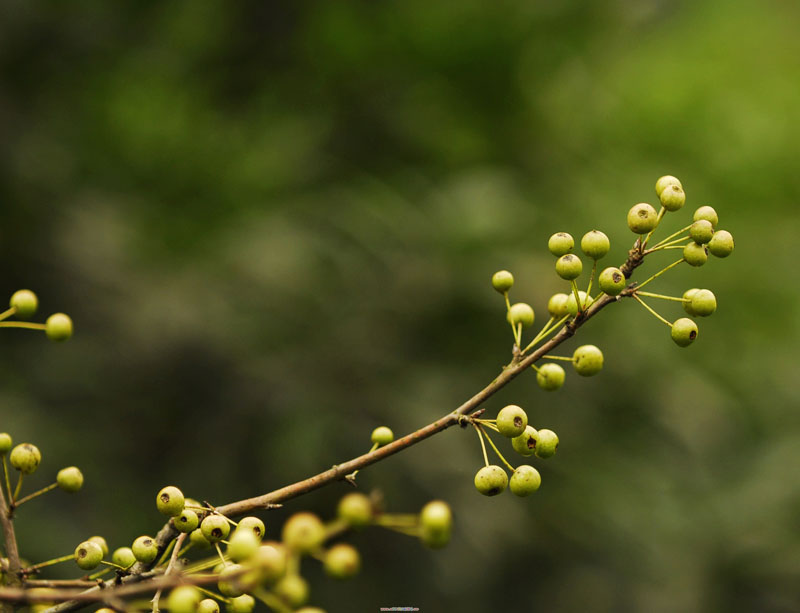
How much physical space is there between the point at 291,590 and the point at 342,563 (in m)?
0.03

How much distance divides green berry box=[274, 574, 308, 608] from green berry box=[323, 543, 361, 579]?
0.06 ft

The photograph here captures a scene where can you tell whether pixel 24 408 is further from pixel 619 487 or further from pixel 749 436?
pixel 749 436

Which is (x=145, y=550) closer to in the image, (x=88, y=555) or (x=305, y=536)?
(x=88, y=555)

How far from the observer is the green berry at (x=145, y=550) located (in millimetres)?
672

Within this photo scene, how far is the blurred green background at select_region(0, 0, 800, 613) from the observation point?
6.86ft

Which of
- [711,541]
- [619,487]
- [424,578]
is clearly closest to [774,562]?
[711,541]

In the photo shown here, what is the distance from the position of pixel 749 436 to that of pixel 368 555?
1.41 m

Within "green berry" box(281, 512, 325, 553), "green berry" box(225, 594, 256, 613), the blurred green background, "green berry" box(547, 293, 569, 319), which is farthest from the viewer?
the blurred green background

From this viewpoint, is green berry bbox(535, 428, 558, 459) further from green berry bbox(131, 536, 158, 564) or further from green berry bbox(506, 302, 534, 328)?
green berry bbox(131, 536, 158, 564)

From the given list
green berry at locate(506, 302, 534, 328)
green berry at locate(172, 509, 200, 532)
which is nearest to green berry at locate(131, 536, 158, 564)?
green berry at locate(172, 509, 200, 532)

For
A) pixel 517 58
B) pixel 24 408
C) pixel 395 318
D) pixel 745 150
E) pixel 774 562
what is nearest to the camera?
pixel 24 408

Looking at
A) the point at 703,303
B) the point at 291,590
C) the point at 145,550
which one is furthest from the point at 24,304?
the point at 703,303

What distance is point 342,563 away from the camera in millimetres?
458

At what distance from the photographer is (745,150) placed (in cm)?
358
